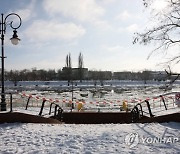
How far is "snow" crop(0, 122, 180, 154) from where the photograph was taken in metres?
5.94

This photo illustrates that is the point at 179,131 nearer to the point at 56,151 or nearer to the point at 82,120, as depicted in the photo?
the point at 56,151

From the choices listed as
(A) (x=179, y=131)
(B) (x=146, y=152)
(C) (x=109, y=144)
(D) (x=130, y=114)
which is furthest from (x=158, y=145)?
(D) (x=130, y=114)

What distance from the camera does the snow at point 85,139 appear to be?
19.5 ft

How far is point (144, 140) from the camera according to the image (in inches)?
262

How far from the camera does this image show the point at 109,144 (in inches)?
249

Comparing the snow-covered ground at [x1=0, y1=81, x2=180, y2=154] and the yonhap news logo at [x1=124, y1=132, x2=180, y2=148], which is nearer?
the snow-covered ground at [x1=0, y1=81, x2=180, y2=154]

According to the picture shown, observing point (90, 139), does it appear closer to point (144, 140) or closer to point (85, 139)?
point (85, 139)

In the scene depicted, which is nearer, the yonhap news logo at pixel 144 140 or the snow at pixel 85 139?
the snow at pixel 85 139

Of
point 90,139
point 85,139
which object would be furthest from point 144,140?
point 85,139

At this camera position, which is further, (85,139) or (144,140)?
(85,139)

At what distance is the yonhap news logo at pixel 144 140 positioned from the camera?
6.45 meters

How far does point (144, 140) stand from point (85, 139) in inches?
59.9

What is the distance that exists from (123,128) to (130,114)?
17.3ft

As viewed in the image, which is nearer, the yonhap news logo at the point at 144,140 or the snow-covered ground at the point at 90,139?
the snow-covered ground at the point at 90,139
